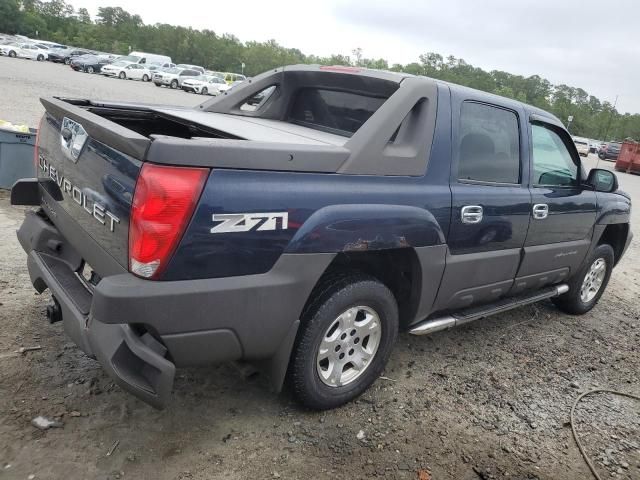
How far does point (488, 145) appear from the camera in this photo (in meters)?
3.65

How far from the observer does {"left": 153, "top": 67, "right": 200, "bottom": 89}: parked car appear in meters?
37.0

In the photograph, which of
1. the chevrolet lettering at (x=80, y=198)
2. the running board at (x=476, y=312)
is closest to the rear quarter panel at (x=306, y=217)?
the chevrolet lettering at (x=80, y=198)

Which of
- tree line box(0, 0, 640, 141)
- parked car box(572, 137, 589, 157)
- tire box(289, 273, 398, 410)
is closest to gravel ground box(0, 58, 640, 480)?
tire box(289, 273, 398, 410)

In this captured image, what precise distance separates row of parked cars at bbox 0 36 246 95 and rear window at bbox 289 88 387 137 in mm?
31159

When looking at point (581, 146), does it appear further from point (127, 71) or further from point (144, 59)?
point (144, 59)

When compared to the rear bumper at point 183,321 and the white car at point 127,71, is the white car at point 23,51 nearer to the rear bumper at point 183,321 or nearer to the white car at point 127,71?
the white car at point 127,71

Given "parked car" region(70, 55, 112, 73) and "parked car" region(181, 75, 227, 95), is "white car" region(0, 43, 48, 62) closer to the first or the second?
"parked car" region(70, 55, 112, 73)

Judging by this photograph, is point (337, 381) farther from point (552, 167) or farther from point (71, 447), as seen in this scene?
point (552, 167)

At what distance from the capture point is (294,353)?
2.79 meters

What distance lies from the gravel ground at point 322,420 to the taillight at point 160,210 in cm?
102

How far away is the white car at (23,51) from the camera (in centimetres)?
4465

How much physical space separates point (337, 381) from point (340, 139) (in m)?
1.51

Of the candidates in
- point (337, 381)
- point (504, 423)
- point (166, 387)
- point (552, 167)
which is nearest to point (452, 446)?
point (504, 423)

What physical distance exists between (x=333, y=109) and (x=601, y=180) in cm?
243
